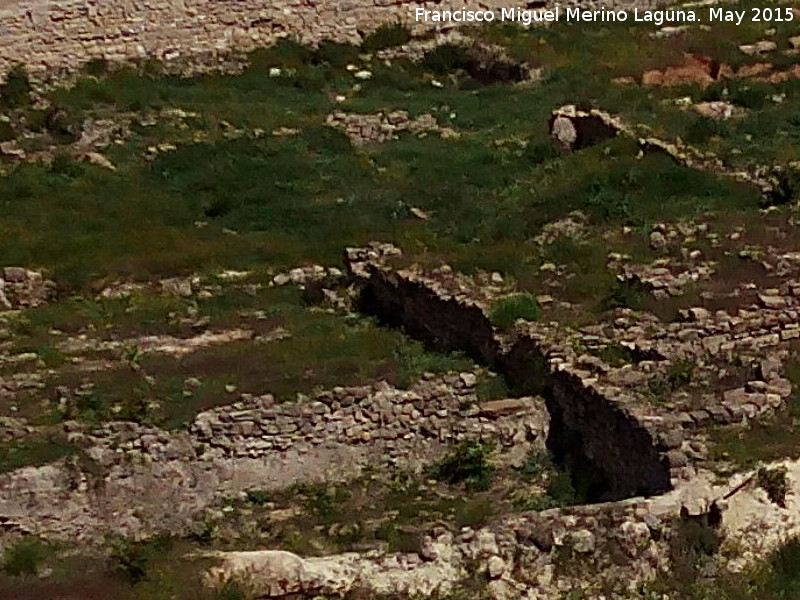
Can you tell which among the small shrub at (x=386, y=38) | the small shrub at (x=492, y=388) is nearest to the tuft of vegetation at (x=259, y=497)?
the small shrub at (x=492, y=388)

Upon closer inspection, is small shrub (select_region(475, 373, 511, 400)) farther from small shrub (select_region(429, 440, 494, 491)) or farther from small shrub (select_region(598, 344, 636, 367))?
small shrub (select_region(598, 344, 636, 367))

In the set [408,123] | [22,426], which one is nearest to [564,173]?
[408,123]

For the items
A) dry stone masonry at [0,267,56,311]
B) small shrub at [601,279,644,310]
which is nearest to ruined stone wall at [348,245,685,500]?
small shrub at [601,279,644,310]

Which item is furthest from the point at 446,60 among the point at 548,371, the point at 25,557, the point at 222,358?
the point at 25,557

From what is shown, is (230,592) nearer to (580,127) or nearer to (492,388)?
(492,388)

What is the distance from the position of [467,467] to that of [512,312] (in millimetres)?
1800

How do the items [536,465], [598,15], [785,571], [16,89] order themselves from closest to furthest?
1. [785,571]
2. [536,465]
3. [16,89]
4. [598,15]

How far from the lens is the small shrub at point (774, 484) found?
12.1 m

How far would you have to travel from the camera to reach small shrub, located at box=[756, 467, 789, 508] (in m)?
12.1

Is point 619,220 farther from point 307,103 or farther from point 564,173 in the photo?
point 307,103

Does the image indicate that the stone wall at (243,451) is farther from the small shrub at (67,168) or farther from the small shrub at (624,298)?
the small shrub at (67,168)

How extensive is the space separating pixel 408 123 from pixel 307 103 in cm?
172

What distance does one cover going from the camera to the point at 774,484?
12141 millimetres

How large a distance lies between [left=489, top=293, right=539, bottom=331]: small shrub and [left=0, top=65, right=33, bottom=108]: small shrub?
1009 cm
